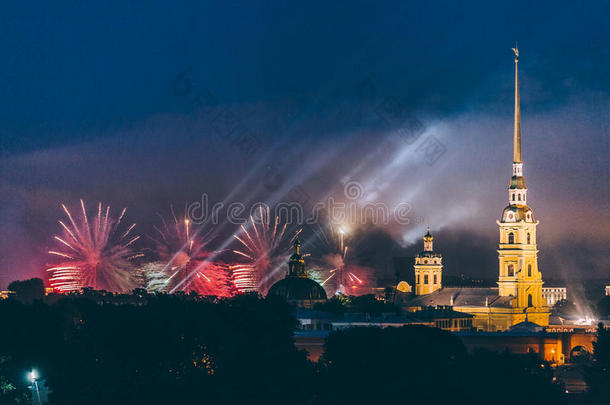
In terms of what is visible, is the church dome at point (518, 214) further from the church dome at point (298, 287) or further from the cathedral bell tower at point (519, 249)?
the church dome at point (298, 287)

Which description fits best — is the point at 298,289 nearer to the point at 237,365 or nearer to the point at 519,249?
the point at 519,249

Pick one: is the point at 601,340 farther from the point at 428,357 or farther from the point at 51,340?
the point at 51,340

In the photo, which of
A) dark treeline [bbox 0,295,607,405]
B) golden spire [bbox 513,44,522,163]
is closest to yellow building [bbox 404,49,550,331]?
golden spire [bbox 513,44,522,163]

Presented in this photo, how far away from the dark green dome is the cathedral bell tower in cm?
1604

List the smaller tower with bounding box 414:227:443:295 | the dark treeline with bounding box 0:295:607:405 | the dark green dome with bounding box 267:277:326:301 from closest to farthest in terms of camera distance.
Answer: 1. the dark treeline with bounding box 0:295:607:405
2. the dark green dome with bounding box 267:277:326:301
3. the smaller tower with bounding box 414:227:443:295

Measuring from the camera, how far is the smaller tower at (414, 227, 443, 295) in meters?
152

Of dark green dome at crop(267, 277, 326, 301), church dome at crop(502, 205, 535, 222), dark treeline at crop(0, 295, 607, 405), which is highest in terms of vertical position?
church dome at crop(502, 205, 535, 222)

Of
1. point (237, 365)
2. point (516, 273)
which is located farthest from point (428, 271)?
point (237, 365)

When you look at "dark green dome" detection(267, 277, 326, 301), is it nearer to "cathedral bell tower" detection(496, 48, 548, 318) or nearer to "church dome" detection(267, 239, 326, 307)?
"church dome" detection(267, 239, 326, 307)

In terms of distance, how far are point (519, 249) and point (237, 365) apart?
2607 inches

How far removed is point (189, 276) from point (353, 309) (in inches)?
1168

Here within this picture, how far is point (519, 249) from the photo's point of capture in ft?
441

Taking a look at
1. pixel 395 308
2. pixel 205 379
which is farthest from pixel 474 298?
pixel 205 379

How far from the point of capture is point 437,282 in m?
152
